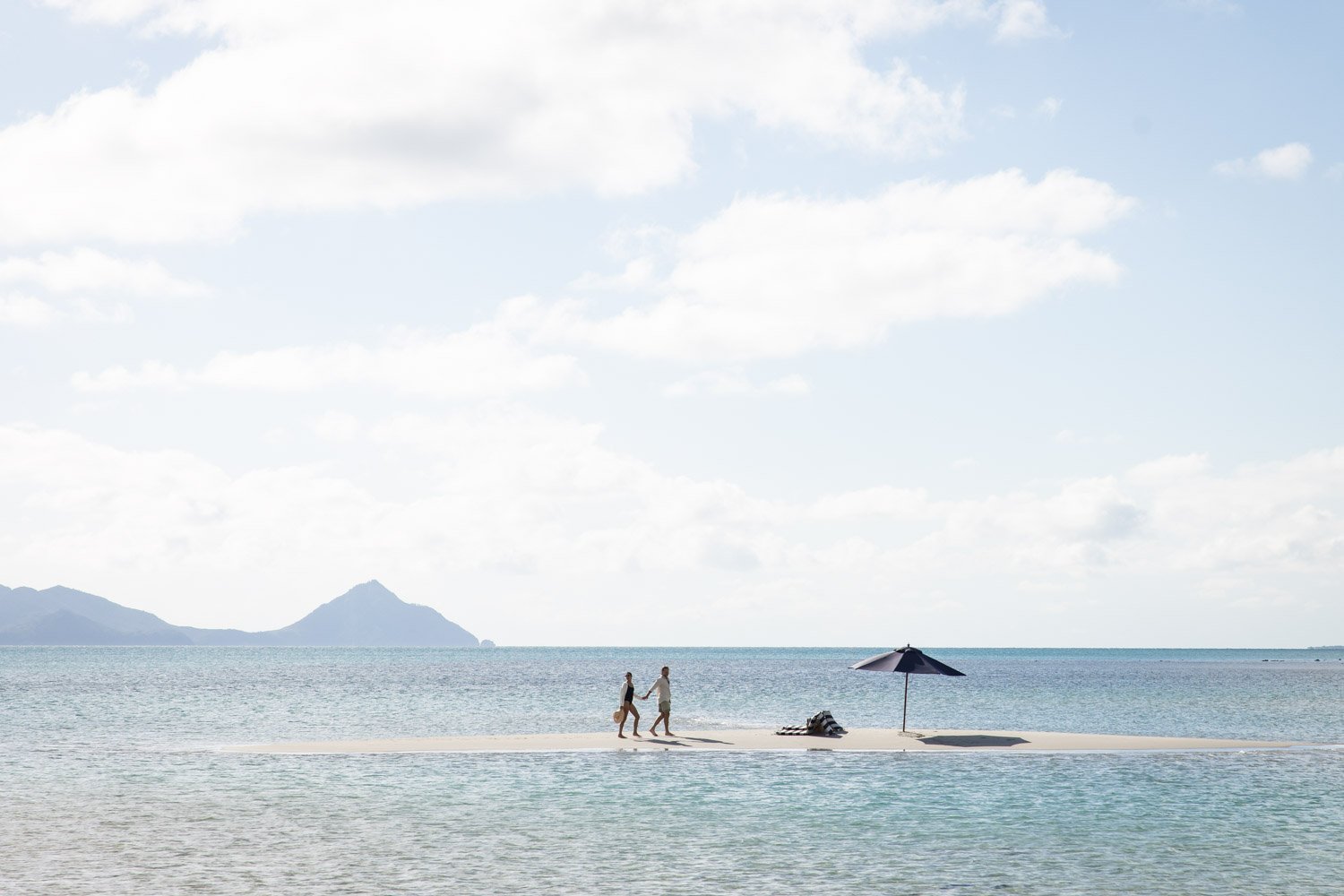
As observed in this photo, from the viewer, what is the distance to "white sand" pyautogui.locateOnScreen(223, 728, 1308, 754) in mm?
35688

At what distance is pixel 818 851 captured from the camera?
819 inches

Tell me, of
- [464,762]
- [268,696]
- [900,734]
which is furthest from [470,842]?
[268,696]

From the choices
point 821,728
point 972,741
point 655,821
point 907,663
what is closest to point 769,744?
point 821,728

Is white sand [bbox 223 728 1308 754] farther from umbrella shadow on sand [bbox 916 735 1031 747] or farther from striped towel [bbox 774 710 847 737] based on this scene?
striped towel [bbox 774 710 847 737]

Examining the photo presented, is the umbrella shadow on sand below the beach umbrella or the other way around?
below

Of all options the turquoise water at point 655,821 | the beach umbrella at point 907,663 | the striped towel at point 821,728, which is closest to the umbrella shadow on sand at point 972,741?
the turquoise water at point 655,821

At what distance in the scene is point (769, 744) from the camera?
120 feet

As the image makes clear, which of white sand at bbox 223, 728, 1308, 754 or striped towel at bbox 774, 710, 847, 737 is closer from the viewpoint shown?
white sand at bbox 223, 728, 1308, 754

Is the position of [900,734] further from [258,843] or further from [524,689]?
[524,689]

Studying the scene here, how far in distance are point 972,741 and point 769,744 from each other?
6.34m

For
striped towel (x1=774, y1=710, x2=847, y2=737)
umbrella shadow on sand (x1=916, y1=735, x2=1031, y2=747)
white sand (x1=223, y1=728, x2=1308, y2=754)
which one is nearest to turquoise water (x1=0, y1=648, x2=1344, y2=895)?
white sand (x1=223, y1=728, x2=1308, y2=754)

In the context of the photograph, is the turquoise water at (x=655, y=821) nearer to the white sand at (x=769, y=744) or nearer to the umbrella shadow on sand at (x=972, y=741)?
the white sand at (x=769, y=744)

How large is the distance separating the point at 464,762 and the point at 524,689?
6063 cm

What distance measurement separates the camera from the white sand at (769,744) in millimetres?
35688
